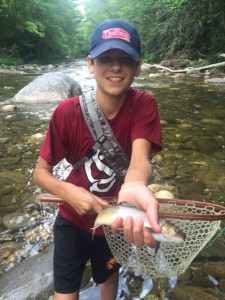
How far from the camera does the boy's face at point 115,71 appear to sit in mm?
2057

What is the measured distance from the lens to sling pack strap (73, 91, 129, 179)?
2.11 metres

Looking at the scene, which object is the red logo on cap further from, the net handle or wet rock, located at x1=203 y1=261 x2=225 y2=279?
wet rock, located at x1=203 y1=261 x2=225 y2=279

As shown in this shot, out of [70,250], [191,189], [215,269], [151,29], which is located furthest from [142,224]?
[151,29]

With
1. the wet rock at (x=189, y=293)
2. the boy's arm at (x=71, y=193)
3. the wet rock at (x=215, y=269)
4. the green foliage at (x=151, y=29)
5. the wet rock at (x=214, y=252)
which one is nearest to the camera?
the boy's arm at (x=71, y=193)

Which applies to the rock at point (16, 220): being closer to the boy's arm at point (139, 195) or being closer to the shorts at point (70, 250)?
the shorts at point (70, 250)

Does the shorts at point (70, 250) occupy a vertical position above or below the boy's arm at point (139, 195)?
below

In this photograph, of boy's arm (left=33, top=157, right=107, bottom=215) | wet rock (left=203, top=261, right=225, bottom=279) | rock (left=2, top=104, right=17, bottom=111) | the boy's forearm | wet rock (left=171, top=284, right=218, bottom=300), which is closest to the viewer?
boy's arm (left=33, top=157, right=107, bottom=215)

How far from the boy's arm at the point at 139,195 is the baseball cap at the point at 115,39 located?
539 millimetres

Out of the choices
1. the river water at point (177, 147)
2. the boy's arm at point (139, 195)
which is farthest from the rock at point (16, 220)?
the boy's arm at point (139, 195)

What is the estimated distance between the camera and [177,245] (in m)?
1.87

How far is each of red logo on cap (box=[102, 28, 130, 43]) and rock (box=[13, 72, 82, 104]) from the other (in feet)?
29.1

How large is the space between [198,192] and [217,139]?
260cm

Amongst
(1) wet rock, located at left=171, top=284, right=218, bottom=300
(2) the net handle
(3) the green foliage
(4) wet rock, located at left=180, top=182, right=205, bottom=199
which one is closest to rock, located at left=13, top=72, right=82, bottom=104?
(4) wet rock, located at left=180, top=182, right=205, bottom=199

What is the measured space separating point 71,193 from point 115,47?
85 centimetres
